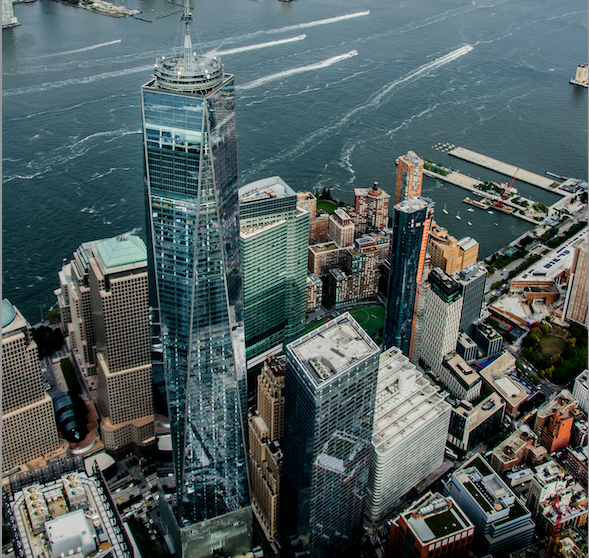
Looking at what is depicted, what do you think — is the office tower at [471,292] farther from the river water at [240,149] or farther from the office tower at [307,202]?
the office tower at [307,202]

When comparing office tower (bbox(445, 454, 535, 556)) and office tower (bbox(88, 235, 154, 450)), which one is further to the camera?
office tower (bbox(88, 235, 154, 450))

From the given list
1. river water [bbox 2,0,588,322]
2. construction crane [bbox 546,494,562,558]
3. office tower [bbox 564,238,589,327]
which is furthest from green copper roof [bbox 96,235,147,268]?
office tower [bbox 564,238,589,327]

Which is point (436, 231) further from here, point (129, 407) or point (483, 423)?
point (129, 407)

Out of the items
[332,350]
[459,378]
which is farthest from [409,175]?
[332,350]

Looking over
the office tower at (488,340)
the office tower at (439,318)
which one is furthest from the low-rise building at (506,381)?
the office tower at (439,318)

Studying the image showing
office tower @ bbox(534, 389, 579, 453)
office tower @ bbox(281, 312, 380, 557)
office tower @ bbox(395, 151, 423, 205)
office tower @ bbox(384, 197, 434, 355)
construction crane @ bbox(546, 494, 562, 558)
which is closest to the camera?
office tower @ bbox(281, 312, 380, 557)

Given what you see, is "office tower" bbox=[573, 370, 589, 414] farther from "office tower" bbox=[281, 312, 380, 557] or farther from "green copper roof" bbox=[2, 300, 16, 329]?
"green copper roof" bbox=[2, 300, 16, 329]

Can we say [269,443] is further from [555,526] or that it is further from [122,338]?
[555,526]
